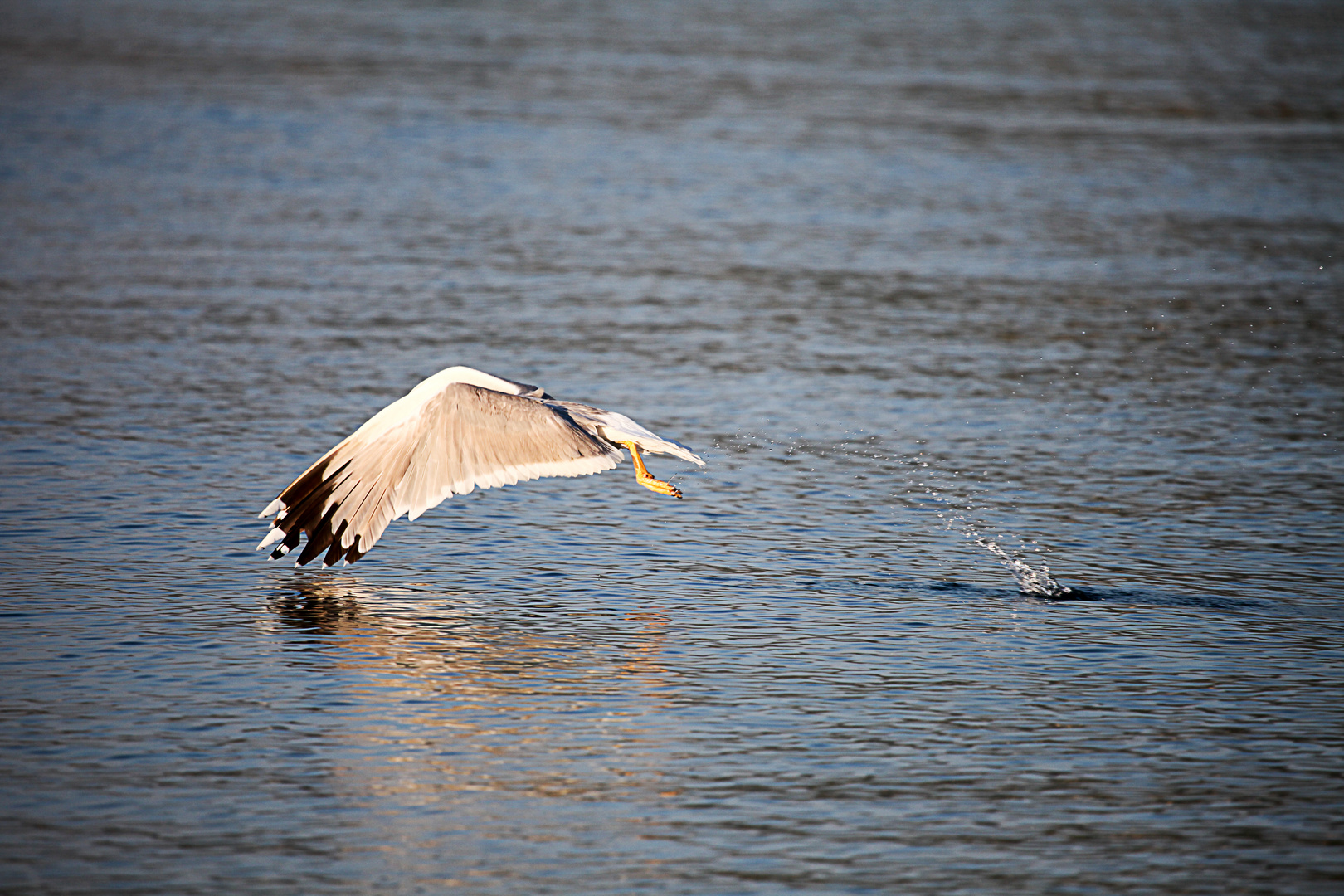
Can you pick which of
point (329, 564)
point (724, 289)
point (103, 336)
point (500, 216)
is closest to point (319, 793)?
point (329, 564)

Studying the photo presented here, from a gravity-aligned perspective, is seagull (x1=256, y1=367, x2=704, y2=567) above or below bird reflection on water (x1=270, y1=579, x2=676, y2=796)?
above

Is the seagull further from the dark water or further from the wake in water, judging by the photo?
the wake in water

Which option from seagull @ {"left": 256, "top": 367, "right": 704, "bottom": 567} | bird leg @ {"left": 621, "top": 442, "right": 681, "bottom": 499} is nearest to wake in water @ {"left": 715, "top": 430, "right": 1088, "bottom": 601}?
bird leg @ {"left": 621, "top": 442, "right": 681, "bottom": 499}

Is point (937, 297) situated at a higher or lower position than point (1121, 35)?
lower

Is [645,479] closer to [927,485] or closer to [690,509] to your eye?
[690,509]

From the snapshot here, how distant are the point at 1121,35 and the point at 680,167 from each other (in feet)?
48.0

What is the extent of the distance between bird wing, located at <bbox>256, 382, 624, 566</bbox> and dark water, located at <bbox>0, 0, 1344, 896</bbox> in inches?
12.2

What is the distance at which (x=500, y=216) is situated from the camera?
1714 centimetres

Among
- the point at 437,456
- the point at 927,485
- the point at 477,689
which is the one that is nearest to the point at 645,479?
the point at 437,456

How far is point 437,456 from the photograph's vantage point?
8227mm

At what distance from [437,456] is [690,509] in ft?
5.97

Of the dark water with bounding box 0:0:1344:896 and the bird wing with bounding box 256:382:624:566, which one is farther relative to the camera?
the bird wing with bounding box 256:382:624:566

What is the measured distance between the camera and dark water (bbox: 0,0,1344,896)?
587 centimetres

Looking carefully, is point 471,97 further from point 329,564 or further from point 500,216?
point 329,564
